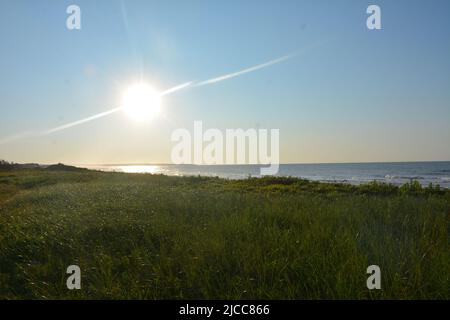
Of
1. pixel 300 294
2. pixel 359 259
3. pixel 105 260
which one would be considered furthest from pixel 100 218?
pixel 359 259

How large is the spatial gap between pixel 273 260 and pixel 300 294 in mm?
740

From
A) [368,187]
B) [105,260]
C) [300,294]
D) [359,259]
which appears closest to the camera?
[300,294]

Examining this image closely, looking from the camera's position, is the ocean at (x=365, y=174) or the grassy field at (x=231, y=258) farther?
the ocean at (x=365, y=174)

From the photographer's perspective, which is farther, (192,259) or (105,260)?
(105,260)

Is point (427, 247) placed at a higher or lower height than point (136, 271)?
higher

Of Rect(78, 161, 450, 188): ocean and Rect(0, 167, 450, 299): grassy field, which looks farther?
Rect(78, 161, 450, 188): ocean

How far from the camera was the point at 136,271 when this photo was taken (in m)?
4.04

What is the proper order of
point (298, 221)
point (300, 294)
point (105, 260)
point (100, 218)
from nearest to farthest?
point (300, 294), point (105, 260), point (298, 221), point (100, 218)

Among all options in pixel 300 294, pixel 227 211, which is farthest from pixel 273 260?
pixel 227 211

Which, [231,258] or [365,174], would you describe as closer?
[231,258]

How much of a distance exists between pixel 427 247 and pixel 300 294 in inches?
90.6
